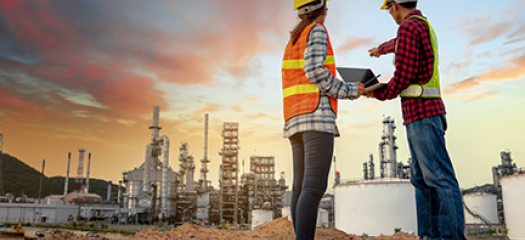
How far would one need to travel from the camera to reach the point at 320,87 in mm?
2438

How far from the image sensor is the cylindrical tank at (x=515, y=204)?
68.7 ft

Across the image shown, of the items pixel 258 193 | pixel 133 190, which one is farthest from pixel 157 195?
pixel 258 193

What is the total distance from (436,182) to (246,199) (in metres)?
45.5

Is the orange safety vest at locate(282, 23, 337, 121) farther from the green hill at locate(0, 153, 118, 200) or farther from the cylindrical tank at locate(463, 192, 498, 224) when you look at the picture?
the green hill at locate(0, 153, 118, 200)

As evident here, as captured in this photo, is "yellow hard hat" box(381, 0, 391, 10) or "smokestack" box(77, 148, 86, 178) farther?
"smokestack" box(77, 148, 86, 178)

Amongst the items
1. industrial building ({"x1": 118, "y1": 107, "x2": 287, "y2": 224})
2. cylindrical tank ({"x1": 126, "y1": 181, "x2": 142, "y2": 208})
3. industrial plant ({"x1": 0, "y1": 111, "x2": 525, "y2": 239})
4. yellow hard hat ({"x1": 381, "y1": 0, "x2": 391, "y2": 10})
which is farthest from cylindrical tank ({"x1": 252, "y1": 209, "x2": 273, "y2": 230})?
yellow hard hat ({"x1": 381, "y1": 0, "x2": 391, "y2": 10})

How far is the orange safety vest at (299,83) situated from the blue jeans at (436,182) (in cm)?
66

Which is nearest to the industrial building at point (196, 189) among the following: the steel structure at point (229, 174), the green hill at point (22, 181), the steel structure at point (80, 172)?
the steel structure at point (229, 174)

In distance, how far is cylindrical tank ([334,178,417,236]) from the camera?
21.8 m

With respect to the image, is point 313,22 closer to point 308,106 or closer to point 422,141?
point 308,106

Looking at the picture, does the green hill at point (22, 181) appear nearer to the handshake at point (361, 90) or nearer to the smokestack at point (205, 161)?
the smokestack at point (205, 161)

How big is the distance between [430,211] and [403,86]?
100 cm

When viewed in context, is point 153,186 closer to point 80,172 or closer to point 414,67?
point 80,172

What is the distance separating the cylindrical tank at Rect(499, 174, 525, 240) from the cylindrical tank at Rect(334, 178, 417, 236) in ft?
19.6
